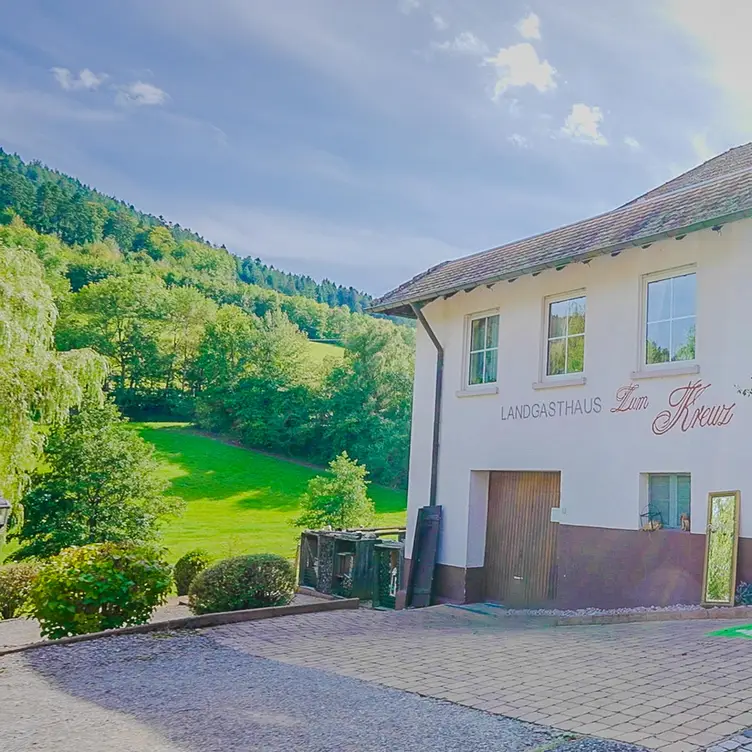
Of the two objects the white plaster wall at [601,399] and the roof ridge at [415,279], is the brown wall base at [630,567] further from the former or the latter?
the roof ridge at [415,279]

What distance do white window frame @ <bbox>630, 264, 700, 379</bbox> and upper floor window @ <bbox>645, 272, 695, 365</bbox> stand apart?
3cm

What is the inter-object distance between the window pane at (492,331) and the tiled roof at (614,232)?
2.78ft

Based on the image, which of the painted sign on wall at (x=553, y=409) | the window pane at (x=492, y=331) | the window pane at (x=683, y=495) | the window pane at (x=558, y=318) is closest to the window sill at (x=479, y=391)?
the painted sign on wall at (x=553, y=409)

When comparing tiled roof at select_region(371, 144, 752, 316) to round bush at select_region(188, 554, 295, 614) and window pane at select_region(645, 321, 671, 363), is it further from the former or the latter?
round bush at select_region(188, 554, 295, 614)

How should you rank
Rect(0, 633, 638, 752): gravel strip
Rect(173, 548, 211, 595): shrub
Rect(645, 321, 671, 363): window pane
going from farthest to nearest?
Rect(173, 548, 211, 595): shrub → Rect(645, 321, 671, 363): window pane → Rect(0, 633, 638, 752): gravel strip

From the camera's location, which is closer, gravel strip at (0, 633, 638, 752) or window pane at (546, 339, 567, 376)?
gravel strip at (0, 633, 638, 752)

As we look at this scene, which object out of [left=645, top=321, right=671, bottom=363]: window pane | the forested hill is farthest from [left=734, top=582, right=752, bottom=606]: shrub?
the forested hill

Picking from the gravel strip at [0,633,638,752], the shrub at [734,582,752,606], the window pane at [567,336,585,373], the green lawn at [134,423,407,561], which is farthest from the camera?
the green lawn at [134,423,407,561]

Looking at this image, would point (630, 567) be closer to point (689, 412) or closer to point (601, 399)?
point (689, 412)

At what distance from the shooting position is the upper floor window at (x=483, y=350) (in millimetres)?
12891

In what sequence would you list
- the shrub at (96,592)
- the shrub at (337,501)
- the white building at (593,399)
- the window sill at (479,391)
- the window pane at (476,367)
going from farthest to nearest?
the shrub at (337,501)
the window pane at (476,367)
the window sill at (479,391)
the white building at (593,399)
the shrub at (96,592)

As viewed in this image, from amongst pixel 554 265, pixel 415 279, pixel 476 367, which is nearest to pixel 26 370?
pixel 415 279

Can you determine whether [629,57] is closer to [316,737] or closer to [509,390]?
[509,390]

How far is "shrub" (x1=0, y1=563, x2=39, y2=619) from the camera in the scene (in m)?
15.8
